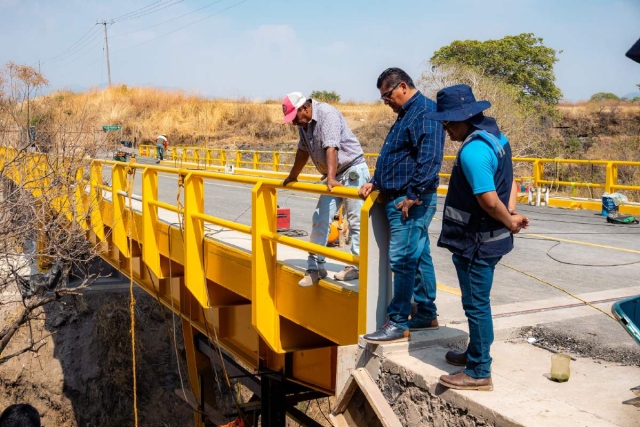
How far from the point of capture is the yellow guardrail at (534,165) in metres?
16.2

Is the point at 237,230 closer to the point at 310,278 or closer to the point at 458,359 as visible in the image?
the point at 310,278

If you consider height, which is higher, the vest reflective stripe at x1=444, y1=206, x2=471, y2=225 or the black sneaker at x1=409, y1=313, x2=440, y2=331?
the vest reflective stripe at x1=444, y1=206, x2=471, y2=225

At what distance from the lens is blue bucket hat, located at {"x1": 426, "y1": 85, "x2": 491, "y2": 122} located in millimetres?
3988

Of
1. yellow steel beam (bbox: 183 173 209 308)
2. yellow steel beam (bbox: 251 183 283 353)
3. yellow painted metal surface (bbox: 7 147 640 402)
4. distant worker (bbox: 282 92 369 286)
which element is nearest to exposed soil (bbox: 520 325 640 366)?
yellow painted metal surface (bbox: 7 147 640 402)

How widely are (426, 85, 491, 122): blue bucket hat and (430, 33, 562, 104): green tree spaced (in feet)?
140

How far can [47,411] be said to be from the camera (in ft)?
56.7

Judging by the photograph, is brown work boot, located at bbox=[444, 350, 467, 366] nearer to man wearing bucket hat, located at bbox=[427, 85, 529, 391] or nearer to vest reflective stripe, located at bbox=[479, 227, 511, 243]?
man wearing bucket hat, located at bbox=[427, 85, 529, 391]

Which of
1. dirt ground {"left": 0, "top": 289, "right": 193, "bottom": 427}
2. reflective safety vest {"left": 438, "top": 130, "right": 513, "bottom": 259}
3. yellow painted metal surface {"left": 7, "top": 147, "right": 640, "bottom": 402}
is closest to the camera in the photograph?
reflective safety vest {"left": 438, "top": 130, "right": 513, "bottom": 259}

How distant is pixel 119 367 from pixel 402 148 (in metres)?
15.4

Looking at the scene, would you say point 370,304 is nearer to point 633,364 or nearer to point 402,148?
point 402,148

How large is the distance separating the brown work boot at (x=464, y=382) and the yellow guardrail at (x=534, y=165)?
10.0 metres

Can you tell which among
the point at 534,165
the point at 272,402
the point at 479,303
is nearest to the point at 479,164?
the point at 479,303

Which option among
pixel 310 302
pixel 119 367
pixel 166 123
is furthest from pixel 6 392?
pixel 166 123

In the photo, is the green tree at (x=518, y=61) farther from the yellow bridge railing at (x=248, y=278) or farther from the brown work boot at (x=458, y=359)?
the brown work boot at (x=458, y=359)
